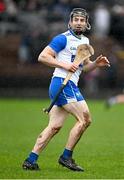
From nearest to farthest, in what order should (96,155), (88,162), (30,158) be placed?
1. (30,158)
2. (88,162)
3. (96,155)

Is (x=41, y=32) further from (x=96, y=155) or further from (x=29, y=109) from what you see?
(x=96, y=155)

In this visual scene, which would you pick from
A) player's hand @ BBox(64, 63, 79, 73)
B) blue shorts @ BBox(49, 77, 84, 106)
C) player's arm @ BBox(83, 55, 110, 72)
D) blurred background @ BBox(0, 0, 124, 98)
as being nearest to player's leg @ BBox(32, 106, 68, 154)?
blue shorts @ BBox(49, 77, 84, 106)

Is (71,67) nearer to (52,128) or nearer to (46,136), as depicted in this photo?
(52,128)

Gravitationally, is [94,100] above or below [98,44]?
below

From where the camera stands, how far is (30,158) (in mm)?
12562

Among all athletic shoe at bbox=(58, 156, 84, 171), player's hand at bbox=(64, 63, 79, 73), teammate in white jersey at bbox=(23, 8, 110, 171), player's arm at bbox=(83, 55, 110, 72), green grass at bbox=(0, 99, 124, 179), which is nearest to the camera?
green grass at bbox=(0, 99, 124, 179)

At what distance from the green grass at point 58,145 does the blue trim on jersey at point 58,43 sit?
177 cm

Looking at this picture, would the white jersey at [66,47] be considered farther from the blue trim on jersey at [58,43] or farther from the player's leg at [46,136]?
the player's leg at [46,136]

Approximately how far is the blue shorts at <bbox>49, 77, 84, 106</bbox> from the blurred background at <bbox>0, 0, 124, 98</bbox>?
1981cm

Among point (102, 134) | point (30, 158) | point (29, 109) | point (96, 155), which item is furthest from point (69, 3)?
point (30, 158)

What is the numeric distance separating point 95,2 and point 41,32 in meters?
3.34

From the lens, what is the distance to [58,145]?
16906 mm

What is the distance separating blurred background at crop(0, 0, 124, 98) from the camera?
3297 cm

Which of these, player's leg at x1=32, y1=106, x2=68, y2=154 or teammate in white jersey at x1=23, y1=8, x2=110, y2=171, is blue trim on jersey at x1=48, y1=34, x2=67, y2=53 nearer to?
teammate in white jersey at x1=23, y1=8, x2=110, y2=171
